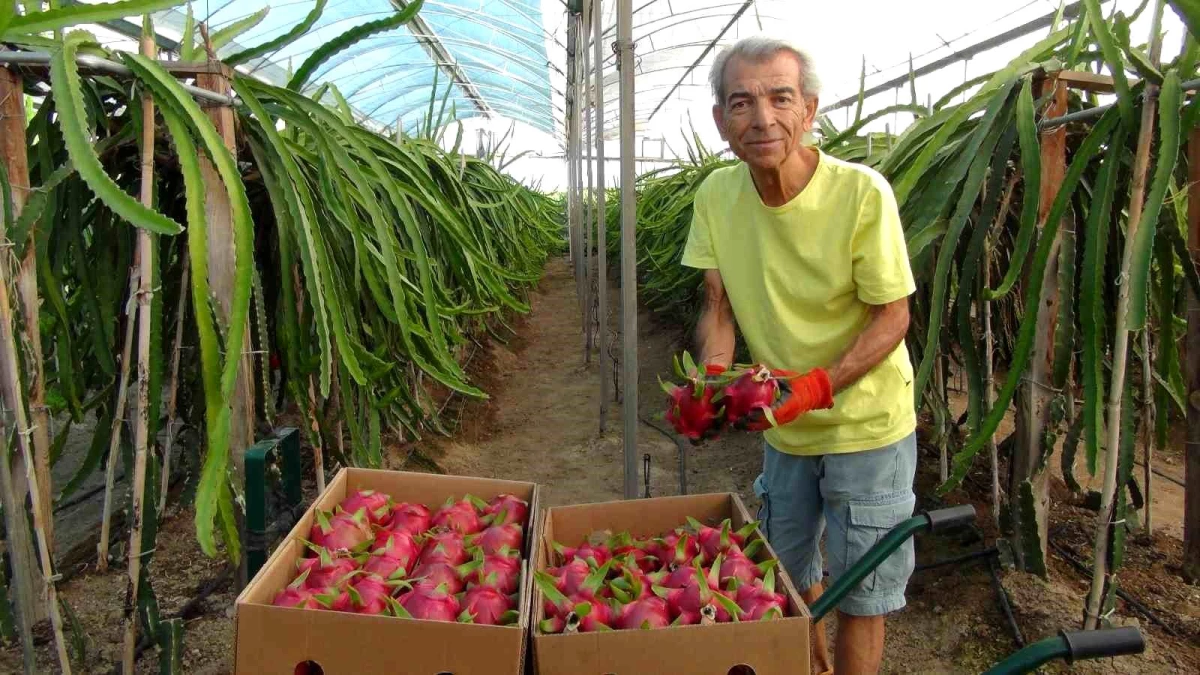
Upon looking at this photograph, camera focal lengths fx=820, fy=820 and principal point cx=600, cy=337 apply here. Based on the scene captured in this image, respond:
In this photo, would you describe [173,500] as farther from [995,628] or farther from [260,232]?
[995,628]

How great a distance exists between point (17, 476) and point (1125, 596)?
2.13 meters

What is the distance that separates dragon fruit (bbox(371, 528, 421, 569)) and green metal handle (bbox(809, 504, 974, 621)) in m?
0.50

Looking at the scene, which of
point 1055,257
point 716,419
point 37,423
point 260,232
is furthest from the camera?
point 260,232

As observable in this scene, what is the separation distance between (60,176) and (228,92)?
32 cm

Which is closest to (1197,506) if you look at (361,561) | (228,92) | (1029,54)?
(1029,54)

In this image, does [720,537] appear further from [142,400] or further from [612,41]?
[612,41]

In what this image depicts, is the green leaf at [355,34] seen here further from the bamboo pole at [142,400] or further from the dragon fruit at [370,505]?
the dragon fruit at [370,505]

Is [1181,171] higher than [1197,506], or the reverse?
[1181,171]

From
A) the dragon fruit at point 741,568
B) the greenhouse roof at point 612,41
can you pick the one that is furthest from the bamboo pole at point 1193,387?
the greenhouse roof at point 612,41

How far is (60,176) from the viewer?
1163 mm

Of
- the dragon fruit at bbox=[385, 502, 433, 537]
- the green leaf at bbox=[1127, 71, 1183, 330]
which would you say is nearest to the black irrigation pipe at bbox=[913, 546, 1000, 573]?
the green leaf at bbox=[1127, 71, 1183, 330]

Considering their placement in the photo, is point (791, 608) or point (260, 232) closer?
point (791, 608)

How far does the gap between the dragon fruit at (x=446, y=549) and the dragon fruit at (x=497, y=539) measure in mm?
21

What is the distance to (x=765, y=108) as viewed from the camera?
1.23 metres
